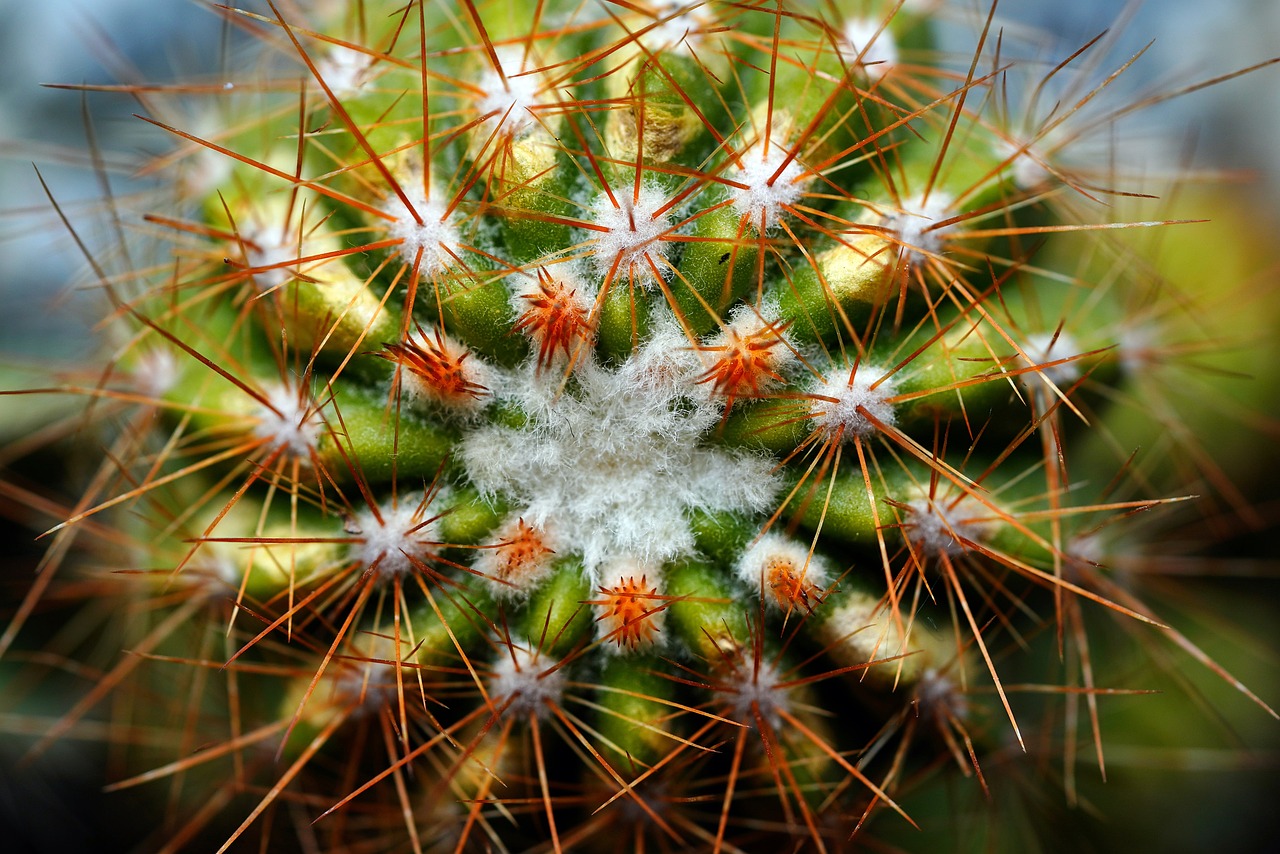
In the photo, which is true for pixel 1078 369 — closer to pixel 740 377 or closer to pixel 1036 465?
pixel 1036 465

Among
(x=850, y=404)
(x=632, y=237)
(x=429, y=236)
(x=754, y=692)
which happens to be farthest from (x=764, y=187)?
(x=754, y=692)

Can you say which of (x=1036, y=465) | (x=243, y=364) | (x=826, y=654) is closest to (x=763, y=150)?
(x=1036, y=465)

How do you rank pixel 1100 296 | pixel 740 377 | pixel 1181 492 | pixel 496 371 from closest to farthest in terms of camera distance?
pixel 740 377 < pixel 496 371 < pixel 1100 296 < pixel 1181 492

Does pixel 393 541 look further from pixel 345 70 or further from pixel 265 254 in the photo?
pixel 345 70

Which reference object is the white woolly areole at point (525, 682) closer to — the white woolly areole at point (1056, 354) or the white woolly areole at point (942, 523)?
the white woolly areole at point (942, 523)

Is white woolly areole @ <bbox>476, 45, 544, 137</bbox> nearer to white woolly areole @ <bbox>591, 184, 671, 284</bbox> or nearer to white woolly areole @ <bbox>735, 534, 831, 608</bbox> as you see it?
white woolly areole @ <bbox>591, 184, 671, 284</bbox>

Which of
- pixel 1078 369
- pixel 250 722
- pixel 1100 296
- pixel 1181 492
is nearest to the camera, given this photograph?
pixel 1078 369

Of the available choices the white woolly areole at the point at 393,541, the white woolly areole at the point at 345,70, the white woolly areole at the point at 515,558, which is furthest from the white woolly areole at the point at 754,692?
the white woolly areole at the point at 345,70
